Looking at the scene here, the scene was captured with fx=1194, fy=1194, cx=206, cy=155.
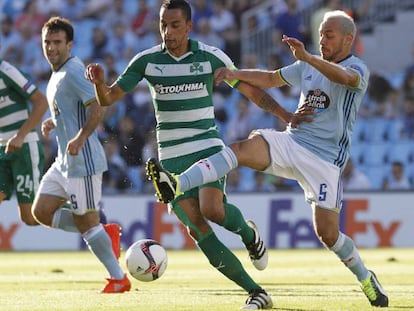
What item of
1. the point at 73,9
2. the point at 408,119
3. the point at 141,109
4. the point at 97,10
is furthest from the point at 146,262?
the point at 73,9

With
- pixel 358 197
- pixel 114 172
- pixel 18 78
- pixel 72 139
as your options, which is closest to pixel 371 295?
pixel 72 139

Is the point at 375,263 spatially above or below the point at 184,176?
below

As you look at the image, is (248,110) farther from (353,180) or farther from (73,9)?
(73,9)

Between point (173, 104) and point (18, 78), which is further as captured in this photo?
point (18, 78)

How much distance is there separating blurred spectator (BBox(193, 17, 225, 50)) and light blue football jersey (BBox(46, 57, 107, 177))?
11.5 meters

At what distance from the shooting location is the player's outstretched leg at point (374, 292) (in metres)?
8.96

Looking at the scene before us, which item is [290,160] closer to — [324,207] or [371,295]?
[324,207]

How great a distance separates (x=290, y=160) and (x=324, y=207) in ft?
1.45

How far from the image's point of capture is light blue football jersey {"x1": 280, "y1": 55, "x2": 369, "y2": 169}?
30.1 feet

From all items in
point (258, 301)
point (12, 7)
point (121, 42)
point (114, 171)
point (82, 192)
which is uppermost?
point (12, 7)

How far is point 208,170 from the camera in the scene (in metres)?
8.62

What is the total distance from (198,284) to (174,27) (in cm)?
335

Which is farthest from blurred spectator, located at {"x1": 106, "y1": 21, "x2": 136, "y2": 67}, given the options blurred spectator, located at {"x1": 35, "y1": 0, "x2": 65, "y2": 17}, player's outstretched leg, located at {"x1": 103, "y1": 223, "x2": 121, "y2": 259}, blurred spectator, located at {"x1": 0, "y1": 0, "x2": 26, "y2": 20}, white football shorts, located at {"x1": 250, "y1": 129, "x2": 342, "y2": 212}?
white football shorts, located at {"x1": 250, "y1": 129, "x2": 342, "y2": 212}

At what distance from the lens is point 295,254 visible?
678 inches
